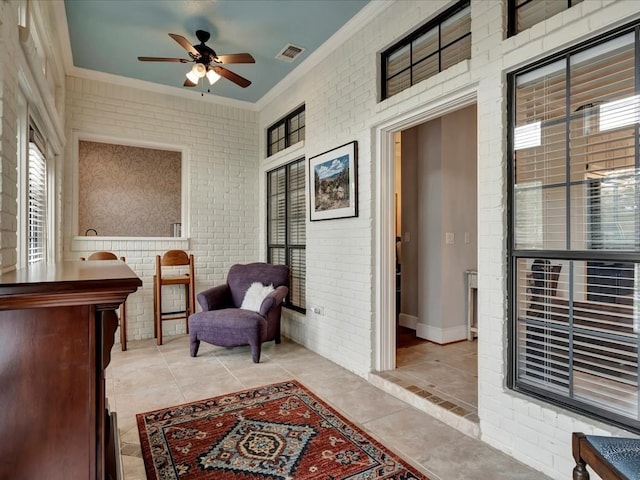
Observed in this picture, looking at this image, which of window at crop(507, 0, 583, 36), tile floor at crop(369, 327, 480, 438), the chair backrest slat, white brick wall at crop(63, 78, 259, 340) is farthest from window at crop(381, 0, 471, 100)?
the chair backrest slat

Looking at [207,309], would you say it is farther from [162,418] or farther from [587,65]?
[587,65]

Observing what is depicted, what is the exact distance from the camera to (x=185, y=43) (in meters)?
2.86

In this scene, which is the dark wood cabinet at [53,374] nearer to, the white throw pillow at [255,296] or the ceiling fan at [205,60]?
the ceiling fan at [205,60]

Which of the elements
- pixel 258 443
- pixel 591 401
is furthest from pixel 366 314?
pixel 591 401

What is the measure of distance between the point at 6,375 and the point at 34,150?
2.49 meters

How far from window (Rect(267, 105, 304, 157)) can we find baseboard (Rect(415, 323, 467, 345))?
259 centimetres

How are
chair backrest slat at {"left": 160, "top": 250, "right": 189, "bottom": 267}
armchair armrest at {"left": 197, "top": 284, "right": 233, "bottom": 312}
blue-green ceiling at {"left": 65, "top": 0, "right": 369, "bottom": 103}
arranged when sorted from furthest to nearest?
chair backrest slat at {"left": 160, "top": 250, "right": 189, "bottom": 267}
armchair armrest at {"left": 197, "top": 284, "right": 233, "bottom": 312}
blue-green ceiling at {"left": 65, "top": 0, "right": 369, "bottom": 103}

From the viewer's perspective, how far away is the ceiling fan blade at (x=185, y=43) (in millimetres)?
2748

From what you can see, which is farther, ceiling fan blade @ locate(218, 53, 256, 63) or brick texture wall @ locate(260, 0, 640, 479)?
ceiling fan blade @ locate(218, 53, 256, 63)

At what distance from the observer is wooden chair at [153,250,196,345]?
4105 mm

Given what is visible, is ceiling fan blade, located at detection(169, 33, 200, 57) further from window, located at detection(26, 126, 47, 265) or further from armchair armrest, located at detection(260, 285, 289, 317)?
armchair armrest, located at detection(260, 285, 289, 317)

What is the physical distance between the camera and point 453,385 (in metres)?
2.77

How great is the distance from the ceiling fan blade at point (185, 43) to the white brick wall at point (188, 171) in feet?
5.69

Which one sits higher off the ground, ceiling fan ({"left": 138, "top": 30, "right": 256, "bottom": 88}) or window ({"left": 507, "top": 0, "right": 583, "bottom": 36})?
ceiling fan ({"left": 138, "top": 30, "right": 256, "bottom": 88})
